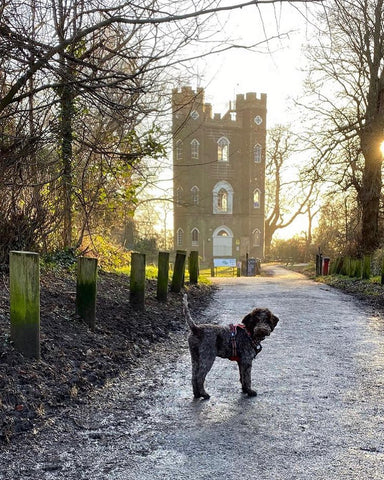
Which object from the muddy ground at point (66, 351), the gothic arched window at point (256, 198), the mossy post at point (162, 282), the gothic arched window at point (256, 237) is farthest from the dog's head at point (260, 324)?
the gothic arched window at point (256, 198)

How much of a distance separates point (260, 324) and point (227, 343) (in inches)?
14.1

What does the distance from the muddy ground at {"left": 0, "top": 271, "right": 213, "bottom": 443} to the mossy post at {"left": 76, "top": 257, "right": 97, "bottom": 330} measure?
13 centimetres

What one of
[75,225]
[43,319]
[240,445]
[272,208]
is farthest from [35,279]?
[272,208]

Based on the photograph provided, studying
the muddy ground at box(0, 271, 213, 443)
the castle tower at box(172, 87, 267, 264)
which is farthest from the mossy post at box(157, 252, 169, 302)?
the castle tower at box(172, 87, 267, 264)

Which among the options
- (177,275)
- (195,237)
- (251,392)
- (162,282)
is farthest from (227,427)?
(195,237)

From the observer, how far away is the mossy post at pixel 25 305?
4.70 meters

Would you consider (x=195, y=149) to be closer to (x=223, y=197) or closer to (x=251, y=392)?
(x=223, y=197)

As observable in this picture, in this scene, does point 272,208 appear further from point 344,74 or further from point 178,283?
point 178,283

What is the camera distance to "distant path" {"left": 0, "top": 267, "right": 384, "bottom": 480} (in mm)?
3076

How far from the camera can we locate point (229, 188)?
57.0 meters

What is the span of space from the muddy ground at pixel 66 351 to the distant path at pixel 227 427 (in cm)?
20

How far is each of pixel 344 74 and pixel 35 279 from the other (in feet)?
61.4

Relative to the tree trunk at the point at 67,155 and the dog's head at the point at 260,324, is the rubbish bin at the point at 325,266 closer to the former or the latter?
the tree trunk at the point at 67,155

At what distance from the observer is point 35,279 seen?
4797mm
